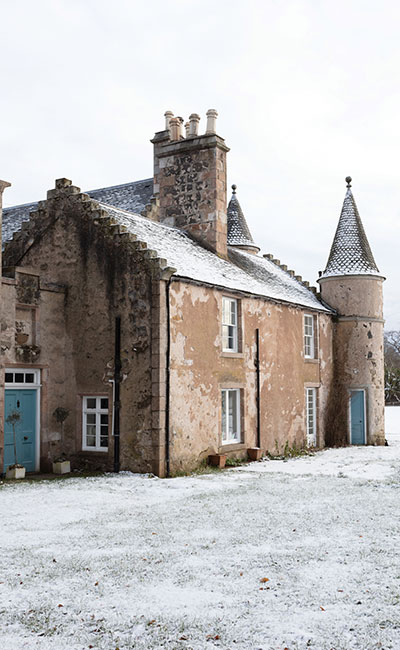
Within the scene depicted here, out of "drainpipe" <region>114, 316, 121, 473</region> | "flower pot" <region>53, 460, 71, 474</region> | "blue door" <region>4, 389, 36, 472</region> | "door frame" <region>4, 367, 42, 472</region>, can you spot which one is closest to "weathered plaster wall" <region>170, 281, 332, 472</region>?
"drainpipe" <region>114, 316, 121, 473</region>

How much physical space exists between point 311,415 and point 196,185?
9.40m

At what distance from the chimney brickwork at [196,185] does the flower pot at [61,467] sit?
29.4 feet

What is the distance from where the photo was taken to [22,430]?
54.0ft

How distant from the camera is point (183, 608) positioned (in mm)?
6414

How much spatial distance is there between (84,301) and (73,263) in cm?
113

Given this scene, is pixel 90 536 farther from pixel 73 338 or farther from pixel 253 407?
pixel 253 407

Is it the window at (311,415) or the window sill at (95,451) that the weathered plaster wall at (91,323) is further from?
the window at (311,415)

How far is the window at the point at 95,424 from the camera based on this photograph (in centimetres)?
1670

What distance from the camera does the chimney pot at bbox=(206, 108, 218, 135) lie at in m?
22.2

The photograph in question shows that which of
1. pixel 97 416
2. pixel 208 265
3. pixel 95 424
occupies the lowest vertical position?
pixel 95 424

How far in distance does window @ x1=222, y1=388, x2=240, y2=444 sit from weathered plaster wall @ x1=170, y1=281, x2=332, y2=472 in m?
0.19

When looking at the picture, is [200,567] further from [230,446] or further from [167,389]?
[230,446]

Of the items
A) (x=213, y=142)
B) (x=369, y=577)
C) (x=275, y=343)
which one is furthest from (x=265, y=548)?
(x=213, y=142)

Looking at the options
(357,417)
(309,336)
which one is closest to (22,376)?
(309,336)
